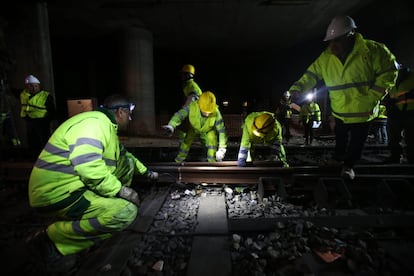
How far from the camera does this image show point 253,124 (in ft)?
13.8

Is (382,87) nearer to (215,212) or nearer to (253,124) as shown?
(253,124)

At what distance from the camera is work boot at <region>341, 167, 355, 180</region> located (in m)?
3.43

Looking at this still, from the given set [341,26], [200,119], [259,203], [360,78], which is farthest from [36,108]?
[360,78]

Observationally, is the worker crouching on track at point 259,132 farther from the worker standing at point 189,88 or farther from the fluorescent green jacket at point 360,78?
the worker standing at point 189,88

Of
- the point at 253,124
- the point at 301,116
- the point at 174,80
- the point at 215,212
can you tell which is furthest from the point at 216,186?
the point at 174,80

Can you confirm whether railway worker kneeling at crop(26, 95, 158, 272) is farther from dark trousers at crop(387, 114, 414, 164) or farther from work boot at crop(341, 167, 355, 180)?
dark trousers at crop(387, 114, 414, 164)

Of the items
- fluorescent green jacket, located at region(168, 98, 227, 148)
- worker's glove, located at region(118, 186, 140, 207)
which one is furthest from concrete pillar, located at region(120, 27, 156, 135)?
worker's glove, located at region(118, 186, 140, 207)

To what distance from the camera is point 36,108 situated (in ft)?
17.6

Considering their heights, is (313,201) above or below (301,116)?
below

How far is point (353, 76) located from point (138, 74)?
1027cm

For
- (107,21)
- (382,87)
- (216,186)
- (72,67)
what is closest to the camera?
(382,87)

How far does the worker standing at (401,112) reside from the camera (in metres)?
4.75

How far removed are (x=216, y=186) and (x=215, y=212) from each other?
0.96 metres

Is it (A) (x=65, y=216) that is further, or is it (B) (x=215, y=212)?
(B) (x=215, y=212)
